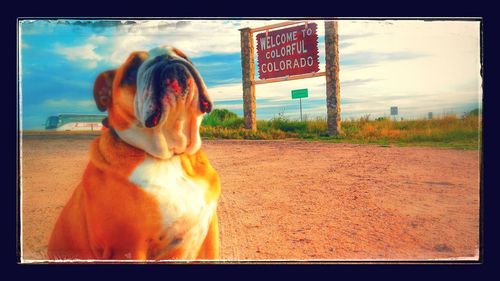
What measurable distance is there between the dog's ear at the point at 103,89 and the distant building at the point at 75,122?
9cm

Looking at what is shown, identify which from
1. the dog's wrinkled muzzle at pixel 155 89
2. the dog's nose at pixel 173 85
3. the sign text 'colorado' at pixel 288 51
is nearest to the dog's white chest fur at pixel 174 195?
the dog's wrinkled muzzle at pixel 155 89

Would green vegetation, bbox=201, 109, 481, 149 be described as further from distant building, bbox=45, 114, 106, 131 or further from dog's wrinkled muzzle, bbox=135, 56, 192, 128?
distant building, bbox=45, 114, 106, 131

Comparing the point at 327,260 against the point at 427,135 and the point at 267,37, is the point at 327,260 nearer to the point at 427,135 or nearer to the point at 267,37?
the point at 427,135

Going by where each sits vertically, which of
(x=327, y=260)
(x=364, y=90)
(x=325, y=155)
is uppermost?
(x=364, y=90)

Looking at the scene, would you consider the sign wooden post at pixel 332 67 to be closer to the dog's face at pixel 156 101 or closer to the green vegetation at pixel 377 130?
the green vegetation at pixel 377 130

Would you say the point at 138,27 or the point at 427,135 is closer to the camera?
the point at 138,27

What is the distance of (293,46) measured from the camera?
4363mm

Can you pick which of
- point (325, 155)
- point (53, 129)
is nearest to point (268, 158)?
point (325, 155)

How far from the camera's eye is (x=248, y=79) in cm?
433

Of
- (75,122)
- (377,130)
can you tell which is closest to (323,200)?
(377,130)

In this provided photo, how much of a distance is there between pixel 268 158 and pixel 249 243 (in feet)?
2.26

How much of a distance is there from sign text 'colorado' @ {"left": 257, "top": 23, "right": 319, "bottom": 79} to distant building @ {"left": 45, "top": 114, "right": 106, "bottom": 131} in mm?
1315

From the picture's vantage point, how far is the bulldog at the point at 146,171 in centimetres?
374

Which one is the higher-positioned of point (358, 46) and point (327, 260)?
point (358, 46)
